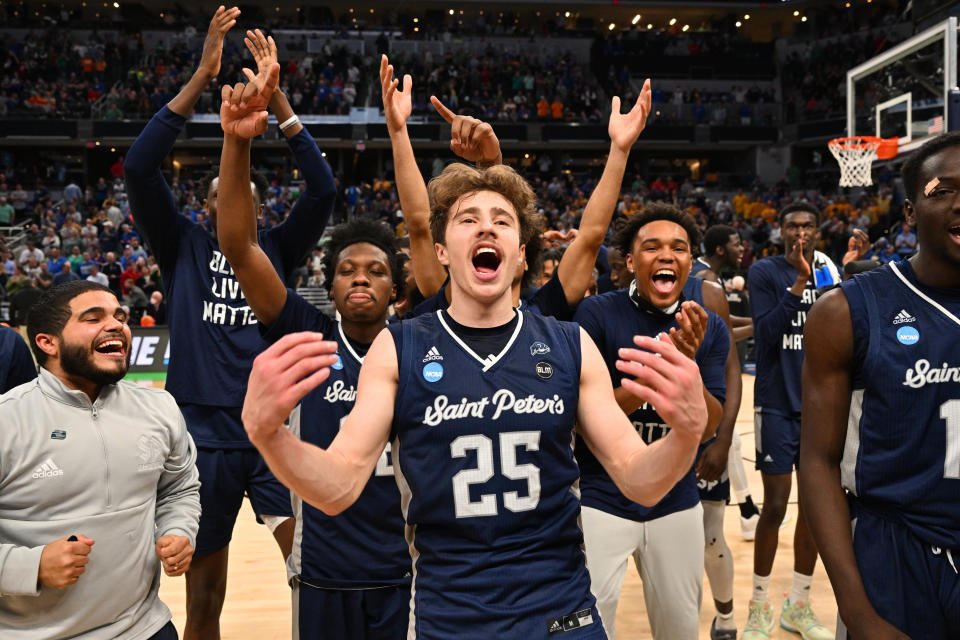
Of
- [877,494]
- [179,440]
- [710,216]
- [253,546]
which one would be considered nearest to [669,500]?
[877,494]

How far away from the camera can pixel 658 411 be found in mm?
1792

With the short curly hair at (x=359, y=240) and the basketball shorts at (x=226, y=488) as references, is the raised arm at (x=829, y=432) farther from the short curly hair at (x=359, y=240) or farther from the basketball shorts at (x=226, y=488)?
the basketball shorts at (x=226, y=488)

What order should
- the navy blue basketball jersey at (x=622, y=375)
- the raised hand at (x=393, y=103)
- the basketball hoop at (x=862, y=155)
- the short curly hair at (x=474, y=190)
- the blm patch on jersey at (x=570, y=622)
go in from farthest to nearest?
the basketball hoop at (x=862, y=155) → the raised hand at (x=393, y=103) → the navy blue basketball jersey at (x=622, y=375) → the short curly hair at (x=474, y=190) → the blm patch on jersey at (x=570, y=622)

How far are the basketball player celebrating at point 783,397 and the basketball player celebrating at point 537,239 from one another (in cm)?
158

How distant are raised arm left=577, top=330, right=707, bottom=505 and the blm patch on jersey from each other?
0.33 meters

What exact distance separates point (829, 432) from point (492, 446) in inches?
39.2

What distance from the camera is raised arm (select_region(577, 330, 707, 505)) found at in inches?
69.7

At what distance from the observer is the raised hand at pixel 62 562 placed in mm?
2377

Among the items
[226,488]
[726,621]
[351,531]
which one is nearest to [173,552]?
[351,531]

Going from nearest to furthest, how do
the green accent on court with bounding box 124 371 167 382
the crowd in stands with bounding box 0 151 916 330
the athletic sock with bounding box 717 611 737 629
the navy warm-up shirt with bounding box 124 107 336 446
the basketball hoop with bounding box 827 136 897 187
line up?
1. the navy warm-up shirt with bounding box 124 107 336 446
2. the athletic sock with bounding box 717 611 737 629
3. the basketball hoop with bounding box 827 136 897 187
4. the green accent on court with bounding box 124 371 167 382
5. the crowd in stands with bounding box 0 151 916 330

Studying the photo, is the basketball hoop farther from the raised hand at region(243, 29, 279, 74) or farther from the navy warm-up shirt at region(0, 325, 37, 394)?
the navy warm-up shirt at region(0, 325, 37, 394)

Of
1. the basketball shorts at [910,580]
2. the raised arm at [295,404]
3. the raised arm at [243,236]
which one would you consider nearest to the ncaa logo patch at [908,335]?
the basketball shorts at [910,580]

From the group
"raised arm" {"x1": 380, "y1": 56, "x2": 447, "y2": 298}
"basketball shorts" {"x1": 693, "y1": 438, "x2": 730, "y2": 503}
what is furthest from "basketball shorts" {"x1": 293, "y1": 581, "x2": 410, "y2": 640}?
"basketball shorts" {"x1": 693, "y1": 438, "x2": 730, "y2": 503}

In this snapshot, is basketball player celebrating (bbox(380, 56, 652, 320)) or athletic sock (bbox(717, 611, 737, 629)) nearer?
basketball player celebrating (bbox(380, 56, 652, 320))
